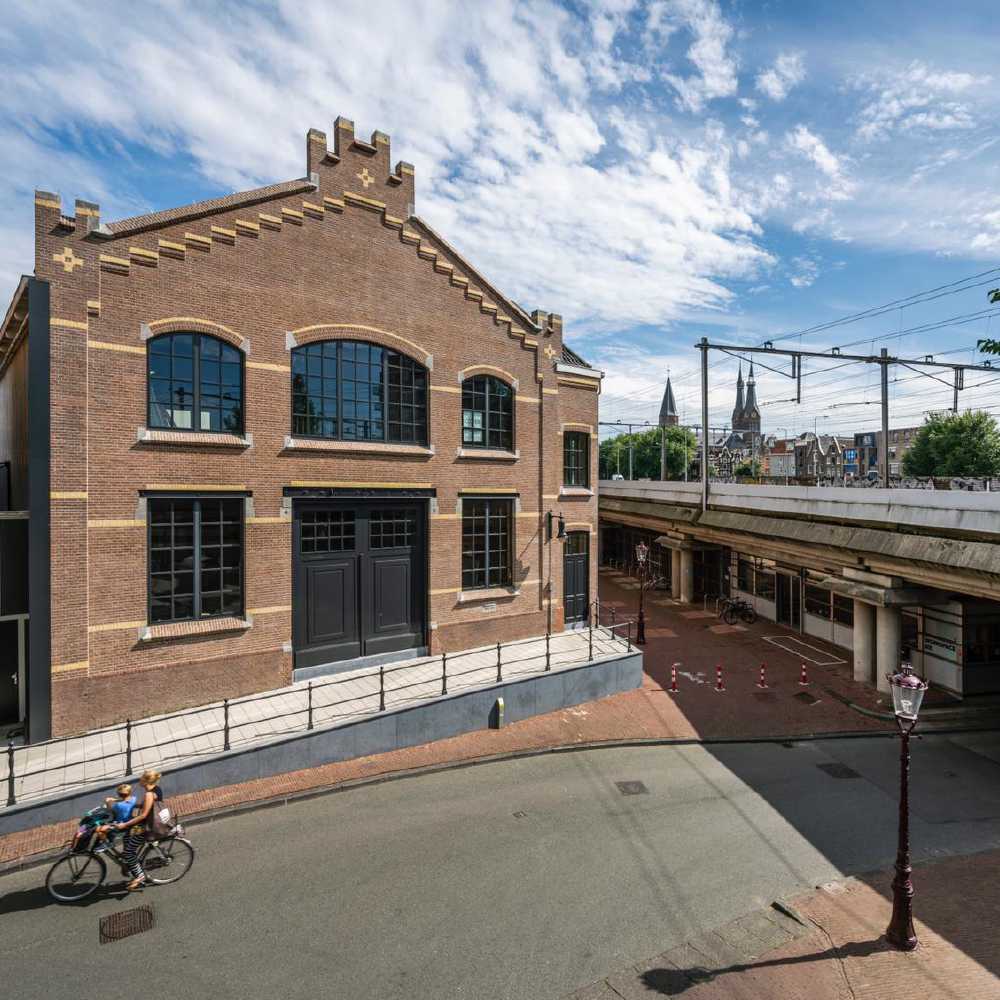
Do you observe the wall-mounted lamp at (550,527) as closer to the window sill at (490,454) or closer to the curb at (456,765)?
the window sill at (490,454)

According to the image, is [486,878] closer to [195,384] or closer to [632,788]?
[632,788]

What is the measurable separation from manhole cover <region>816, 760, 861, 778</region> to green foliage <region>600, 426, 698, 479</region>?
49.3 metres

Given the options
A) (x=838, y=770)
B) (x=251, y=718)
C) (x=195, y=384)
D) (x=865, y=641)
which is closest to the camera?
(x=251, y=718)

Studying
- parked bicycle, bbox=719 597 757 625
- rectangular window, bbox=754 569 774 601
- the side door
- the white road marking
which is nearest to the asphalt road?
the side door

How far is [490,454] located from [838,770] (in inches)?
442

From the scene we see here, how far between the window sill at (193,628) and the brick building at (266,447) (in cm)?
5

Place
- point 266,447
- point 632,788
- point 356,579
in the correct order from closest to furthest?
point 632,788 → point 266,447 → point 356,579

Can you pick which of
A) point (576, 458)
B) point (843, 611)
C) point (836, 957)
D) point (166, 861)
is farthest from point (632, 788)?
point (843, 611)

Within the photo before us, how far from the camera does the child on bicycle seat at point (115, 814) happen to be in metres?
8.08

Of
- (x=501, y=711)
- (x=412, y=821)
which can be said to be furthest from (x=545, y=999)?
(x=501, y=711)

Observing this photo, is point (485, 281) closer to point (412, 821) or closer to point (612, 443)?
point (412, 821)

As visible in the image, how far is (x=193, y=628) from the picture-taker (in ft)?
42.4

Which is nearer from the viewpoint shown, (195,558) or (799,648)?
(195,558)

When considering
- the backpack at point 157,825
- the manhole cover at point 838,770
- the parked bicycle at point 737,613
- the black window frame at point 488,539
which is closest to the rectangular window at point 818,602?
the parked bicycle at point 737,613
